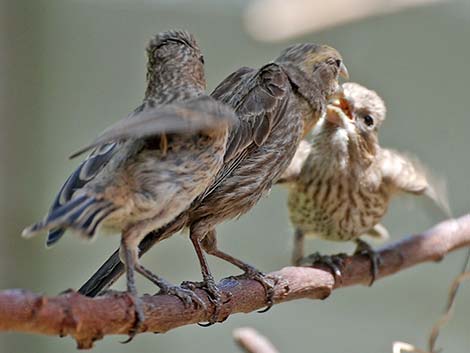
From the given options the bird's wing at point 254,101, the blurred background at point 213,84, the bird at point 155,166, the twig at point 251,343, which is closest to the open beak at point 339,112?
the bird's wing at point 254,101

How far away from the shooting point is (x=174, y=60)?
6.56ft

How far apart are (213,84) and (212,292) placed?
9.82 ft

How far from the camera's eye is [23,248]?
509 centimetres

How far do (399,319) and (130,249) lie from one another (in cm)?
349

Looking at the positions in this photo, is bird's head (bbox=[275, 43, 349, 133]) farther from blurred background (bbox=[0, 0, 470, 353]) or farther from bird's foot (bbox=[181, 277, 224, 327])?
blurred background (bbox=[0, 0, 470, 353])

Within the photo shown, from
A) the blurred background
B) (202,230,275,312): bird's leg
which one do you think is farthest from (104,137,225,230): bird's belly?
the blurred background

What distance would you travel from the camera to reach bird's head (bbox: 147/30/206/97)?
1995 millimetres

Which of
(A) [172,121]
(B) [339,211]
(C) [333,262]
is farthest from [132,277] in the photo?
(B) [339,211]

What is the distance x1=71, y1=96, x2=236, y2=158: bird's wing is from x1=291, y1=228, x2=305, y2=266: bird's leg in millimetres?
1439

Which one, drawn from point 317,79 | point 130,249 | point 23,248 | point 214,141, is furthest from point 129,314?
point 23,248

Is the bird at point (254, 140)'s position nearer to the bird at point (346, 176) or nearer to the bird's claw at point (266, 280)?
the bird's claw at point (266, 280)

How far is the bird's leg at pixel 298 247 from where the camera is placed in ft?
10.3

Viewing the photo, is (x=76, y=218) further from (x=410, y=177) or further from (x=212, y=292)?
(x=410, y=177)

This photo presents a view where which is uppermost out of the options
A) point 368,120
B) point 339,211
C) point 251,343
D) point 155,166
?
point 155,166
